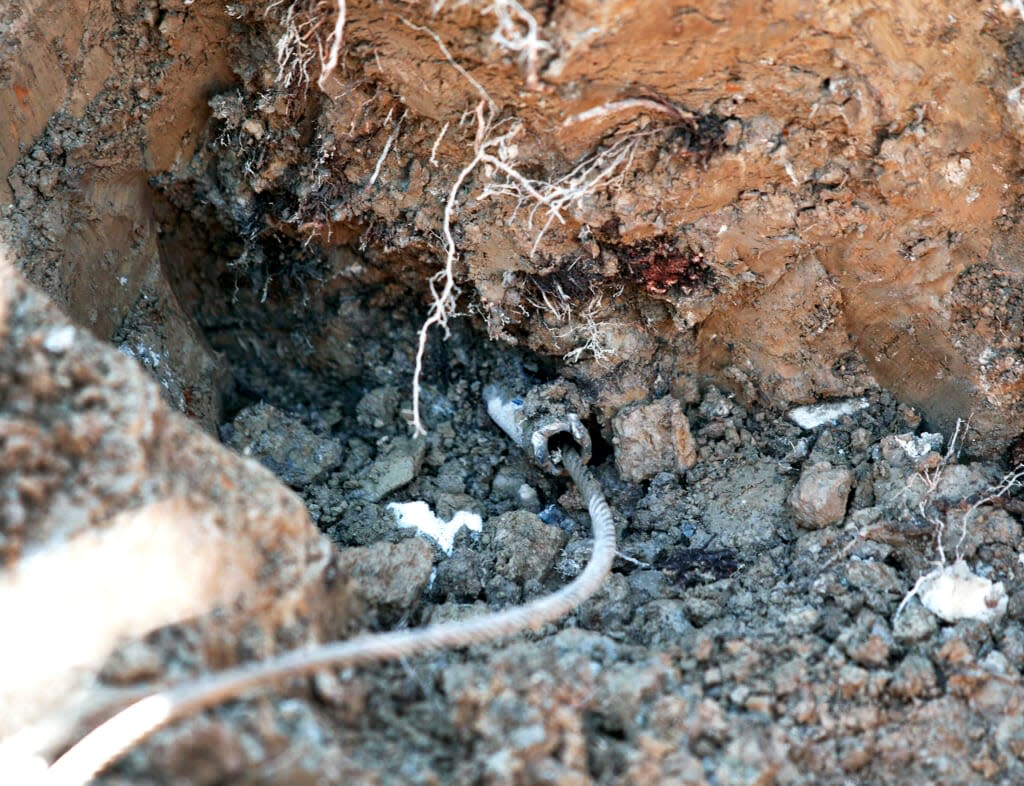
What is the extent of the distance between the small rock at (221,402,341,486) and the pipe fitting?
1.74 ft

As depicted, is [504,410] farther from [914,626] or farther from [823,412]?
[914,626]

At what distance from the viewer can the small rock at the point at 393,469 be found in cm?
244

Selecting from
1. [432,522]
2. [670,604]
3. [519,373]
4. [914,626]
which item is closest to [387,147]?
[519,373]

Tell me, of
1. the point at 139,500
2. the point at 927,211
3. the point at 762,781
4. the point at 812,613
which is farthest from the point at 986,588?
the point at 139,500

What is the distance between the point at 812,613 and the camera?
186 centimetres

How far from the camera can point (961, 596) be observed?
6.11 ft

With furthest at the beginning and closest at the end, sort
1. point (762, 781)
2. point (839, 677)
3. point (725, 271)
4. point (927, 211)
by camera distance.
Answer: point (725, 271) < point (927, 211) < point (839, 677) < point (762, 781)

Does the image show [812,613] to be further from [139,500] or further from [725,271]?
[139,500]

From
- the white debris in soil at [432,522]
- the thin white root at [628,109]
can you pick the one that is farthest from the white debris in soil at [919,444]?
the white debris in soil at [432,522]

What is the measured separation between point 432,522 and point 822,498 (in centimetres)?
98

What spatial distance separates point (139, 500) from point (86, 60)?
1286mm

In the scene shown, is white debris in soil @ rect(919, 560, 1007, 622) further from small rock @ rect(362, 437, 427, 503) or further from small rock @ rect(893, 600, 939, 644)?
small rock @ rect(362, 437, 427, 503)

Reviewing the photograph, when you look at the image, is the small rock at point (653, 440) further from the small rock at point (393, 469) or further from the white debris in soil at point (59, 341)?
the white debris in soil at point (59, 341)

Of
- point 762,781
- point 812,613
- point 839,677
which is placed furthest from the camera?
point 812,613
